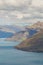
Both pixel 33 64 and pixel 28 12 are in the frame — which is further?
pixel 28 12

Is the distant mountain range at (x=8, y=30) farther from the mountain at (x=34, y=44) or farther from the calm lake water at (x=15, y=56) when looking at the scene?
the mountain at (x=34, y=44)

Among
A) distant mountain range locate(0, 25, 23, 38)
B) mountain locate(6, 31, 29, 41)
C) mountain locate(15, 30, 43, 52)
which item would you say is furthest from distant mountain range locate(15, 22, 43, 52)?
distant mountain range locate(0, 25, 23, 38)

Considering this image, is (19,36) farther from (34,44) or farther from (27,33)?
(34,44)

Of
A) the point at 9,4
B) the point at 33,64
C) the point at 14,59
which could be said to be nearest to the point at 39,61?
the point at 33,64

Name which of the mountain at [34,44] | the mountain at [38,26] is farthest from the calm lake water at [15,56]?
the mountain at [38,26]

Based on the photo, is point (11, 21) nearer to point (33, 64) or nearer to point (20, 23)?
point (20, 23)

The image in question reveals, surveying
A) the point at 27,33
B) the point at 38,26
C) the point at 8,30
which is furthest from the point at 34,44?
the point at 8,30

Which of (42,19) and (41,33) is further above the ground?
(42,19)
